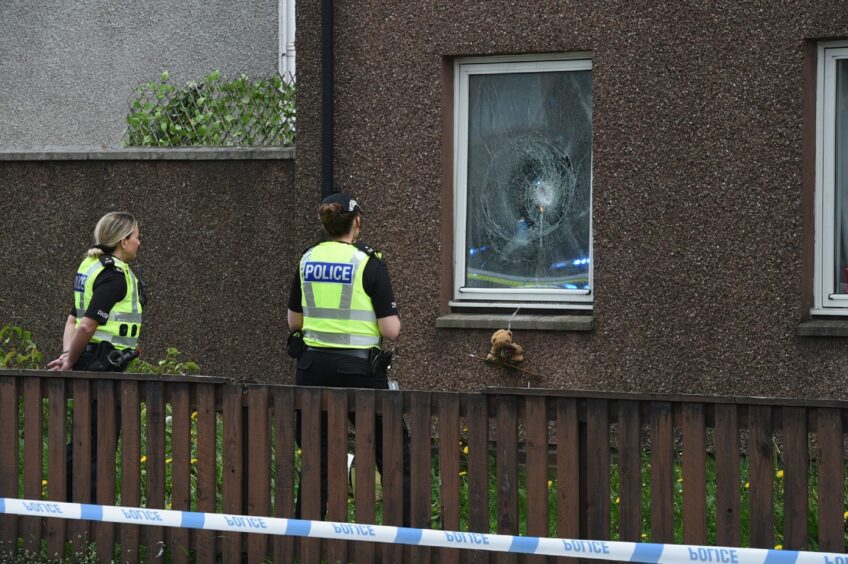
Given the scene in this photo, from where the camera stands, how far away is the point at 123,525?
598 cm

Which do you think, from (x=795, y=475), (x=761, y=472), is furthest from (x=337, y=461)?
(x=795, y=475)

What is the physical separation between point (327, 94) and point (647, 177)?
2.17m

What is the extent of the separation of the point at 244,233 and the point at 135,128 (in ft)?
4.63

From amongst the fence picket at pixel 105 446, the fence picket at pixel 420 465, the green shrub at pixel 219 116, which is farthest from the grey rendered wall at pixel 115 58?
the fence picket at pixel 420 465

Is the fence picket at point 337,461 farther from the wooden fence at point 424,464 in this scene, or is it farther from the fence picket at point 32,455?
the fence picket at point 32,455

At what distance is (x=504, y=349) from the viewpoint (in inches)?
325

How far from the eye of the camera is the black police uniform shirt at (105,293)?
6.54 meters

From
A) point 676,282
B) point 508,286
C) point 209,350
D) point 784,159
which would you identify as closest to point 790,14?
point 784,159

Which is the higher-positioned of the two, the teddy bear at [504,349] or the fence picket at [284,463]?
the teddy bear at [504,349]

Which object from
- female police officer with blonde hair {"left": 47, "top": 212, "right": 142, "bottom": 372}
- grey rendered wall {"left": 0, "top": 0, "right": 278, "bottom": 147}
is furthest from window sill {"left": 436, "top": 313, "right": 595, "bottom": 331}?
grey rendered wall {"left": 0, "top": 0, "right": 278, "bottom": 147}

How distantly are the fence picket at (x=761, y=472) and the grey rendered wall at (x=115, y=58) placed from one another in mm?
8781

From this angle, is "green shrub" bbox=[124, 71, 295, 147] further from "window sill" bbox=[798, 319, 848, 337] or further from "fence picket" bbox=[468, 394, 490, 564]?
"fence picket" bbox=[468, 394, 490, 564]

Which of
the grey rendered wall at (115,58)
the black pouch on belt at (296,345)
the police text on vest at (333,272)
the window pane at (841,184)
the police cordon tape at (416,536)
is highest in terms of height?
the grey rendered wall at (115,58)

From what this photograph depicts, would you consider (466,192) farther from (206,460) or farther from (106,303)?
(206,460)
